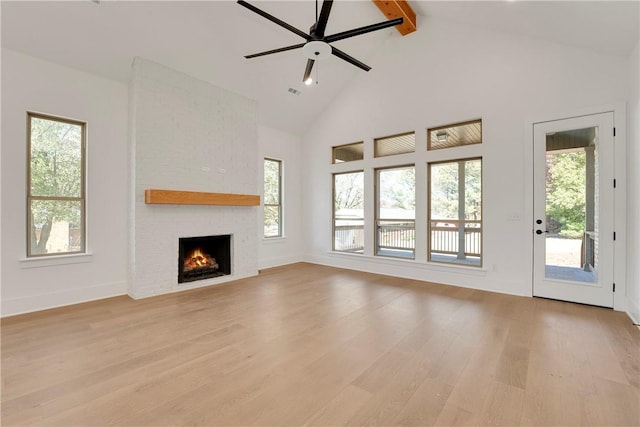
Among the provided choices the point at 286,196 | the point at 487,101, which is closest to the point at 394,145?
the point at 487,101

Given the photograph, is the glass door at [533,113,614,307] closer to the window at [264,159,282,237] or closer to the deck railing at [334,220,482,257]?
the deck railing at [334,220,482,257]

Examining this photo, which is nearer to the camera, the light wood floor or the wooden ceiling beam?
the light wood floor

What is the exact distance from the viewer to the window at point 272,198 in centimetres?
671

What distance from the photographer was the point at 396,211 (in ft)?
19.7

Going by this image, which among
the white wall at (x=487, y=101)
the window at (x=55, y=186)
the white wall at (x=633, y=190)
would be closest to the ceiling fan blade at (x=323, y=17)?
the white wall at (x=487, y=101)

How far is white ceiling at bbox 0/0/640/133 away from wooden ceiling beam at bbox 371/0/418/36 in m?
0.14

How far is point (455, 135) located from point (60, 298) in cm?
660

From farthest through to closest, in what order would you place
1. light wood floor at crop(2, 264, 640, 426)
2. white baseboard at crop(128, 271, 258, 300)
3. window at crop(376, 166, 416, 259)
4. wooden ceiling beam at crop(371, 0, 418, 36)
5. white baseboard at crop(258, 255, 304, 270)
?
1. white baseboard at crop(258, 255, 304, 270)
2. window at crop(376, 166, 416, 259)
3. wooden ceiling beam at crop(371, 0, 418, 36)
4. white baseboard at crop(128, 271, 258, 300)
5. light wood floor at crop(2, 264, 640, 426)

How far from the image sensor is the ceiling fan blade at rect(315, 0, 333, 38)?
8.60 ft

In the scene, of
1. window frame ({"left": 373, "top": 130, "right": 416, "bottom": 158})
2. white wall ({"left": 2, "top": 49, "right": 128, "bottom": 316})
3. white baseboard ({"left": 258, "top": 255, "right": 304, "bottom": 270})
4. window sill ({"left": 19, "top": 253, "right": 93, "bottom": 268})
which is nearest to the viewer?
white wall ({"left": 2, "top": 49, "right": 128, "bottom": 316})

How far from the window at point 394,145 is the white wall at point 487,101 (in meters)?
0.17

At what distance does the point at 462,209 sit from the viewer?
16.7 feet

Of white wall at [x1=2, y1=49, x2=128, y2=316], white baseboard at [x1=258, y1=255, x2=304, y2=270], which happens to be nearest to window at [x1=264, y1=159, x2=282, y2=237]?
white baseboard at [x1=258, y1=255, x2=304, y2=270]

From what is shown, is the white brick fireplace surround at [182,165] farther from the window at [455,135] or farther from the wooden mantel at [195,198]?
the window at [455,135]
